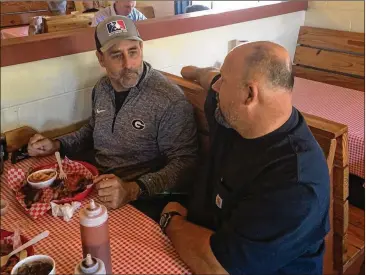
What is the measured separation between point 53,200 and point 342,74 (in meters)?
2.08

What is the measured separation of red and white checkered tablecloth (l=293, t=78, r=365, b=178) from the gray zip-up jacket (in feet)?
2.51

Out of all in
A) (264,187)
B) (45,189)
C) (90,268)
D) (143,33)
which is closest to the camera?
(90,268)

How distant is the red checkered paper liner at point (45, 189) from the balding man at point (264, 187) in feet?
1.17

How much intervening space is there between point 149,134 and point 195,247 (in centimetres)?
64

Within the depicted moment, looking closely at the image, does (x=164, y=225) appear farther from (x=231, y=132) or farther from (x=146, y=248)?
(x=231, y=132)

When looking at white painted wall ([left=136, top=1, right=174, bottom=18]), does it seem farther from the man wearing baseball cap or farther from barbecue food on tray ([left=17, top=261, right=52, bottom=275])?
barbecue food on tray ([left=17, top=261, right=52, bottom=275])

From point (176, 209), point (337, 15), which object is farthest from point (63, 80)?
point (337, 15)

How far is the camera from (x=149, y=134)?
160cm

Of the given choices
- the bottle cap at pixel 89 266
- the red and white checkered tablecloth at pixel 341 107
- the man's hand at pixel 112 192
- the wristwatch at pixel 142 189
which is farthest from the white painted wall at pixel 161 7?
the bottle cap at pixel 89 266

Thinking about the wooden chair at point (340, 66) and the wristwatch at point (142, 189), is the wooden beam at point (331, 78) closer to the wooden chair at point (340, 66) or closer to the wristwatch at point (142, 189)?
the wooden chair at point (340, 66)

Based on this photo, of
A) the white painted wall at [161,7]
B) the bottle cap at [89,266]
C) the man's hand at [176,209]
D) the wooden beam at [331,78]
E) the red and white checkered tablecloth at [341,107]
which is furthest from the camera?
the white painted wall at [161,7]

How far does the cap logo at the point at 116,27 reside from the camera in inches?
61.7

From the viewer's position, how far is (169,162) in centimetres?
155

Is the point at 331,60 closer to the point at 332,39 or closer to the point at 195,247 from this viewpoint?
the point at 332,39
